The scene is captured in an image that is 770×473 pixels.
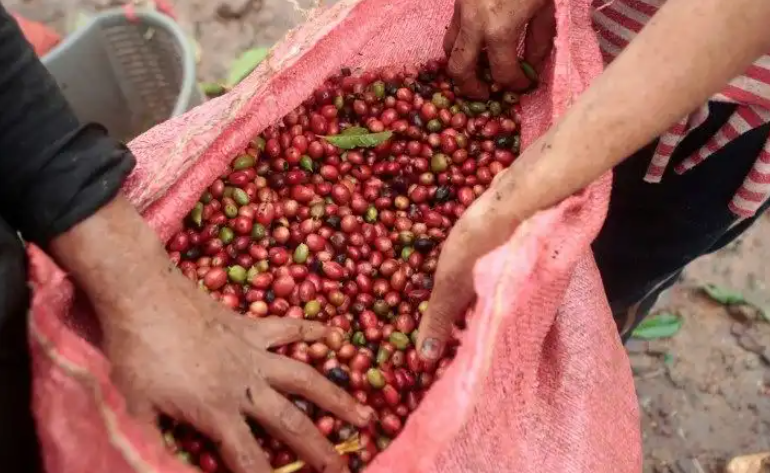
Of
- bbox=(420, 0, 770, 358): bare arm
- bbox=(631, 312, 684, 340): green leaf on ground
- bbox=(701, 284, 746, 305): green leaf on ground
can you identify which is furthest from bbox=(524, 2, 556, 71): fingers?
bbox=(701, 284, 746, 305): green leaf on ground

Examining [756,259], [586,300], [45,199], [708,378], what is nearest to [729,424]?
[708,378]

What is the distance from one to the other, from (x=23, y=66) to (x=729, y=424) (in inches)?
77.4

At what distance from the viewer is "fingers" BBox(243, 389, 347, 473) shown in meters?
0.93

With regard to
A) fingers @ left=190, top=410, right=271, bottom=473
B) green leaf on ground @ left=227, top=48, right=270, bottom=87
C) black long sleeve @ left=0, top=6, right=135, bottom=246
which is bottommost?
green leaf on ground @ left=227, top=48, right=270, bottom=87

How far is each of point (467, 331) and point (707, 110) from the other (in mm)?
638

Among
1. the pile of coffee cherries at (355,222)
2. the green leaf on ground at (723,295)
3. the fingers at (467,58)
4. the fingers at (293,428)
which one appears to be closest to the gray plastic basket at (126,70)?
the pile of coffee cherries at (355,222)

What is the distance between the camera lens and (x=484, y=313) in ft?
2.77

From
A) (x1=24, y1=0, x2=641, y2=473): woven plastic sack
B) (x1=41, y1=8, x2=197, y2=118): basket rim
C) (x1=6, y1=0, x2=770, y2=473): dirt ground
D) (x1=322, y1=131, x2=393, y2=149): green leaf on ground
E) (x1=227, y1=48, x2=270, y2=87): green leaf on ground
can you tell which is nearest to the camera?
(x1=24, y1=0, x2=641, y2=473): woven plastic sack

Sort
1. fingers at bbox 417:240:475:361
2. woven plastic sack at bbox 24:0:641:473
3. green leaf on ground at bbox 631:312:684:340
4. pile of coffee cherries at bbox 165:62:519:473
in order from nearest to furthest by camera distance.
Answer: woven plastic sack at bbox 24:0:641:473, fingers at bbox 417:240:475:361, pile of coffee cherries at bbox 165:62:519:473, green leaf on ground at bbox 631:312:684:340

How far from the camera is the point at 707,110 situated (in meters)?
1.22

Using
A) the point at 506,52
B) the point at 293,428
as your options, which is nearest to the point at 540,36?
the point at 506,52

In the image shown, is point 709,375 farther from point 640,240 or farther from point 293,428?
point 293,428

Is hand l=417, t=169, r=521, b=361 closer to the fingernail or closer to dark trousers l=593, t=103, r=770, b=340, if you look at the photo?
the fingernail

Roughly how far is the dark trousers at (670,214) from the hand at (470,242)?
530 mm
